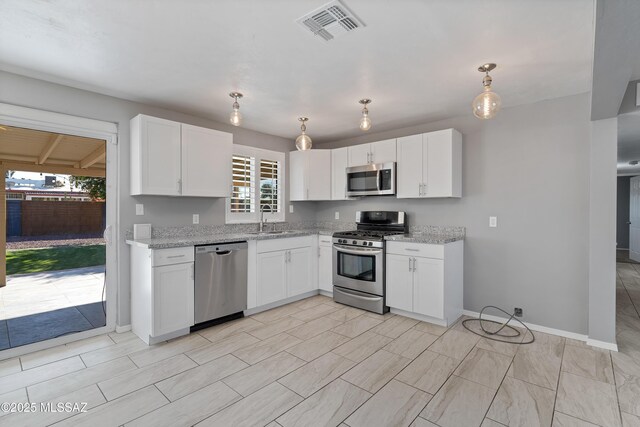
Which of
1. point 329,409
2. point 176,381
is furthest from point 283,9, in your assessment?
point 176,381

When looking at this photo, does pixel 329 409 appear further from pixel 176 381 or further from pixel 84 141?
pixel 84 141

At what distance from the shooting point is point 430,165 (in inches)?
148

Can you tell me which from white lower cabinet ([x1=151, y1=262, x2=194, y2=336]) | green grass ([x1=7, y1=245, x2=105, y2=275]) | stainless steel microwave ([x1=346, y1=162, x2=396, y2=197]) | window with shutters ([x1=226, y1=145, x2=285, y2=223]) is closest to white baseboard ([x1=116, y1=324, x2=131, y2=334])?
white lower cabinet ([x1=151, y1=262, x2=194, y2=336])

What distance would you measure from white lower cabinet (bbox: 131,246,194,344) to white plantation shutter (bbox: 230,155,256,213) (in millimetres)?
1298

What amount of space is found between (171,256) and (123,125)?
1.48 metres

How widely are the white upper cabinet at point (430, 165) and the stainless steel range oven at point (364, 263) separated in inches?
21.3

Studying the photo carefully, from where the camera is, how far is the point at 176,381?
7.57 feet

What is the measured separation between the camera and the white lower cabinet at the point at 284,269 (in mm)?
3789

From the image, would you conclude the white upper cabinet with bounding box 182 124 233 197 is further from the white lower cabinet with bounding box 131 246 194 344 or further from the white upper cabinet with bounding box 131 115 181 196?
the white lower cabinet with bounding box 131 246 194 344

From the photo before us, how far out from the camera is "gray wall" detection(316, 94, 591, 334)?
3.10 meters

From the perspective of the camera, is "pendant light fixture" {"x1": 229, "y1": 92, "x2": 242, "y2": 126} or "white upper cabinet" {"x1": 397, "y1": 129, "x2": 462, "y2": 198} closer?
"pendant light fixture" {"x1": 229, "y1": 92, "x2": 242, "y2": 126}

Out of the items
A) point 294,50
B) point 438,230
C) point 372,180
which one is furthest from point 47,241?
point 438,230

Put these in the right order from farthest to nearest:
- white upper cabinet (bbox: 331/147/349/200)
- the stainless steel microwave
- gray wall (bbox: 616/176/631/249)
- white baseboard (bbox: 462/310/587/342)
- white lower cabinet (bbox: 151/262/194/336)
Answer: gray wall (bbox: 616/176/631/249), white upper cabinet (bbox: 331/147/349/200), the stainless steel microwave, white baseboard (bbox: 462/310/587/342), white lower cabinet (bbox: 151/262/194/336)

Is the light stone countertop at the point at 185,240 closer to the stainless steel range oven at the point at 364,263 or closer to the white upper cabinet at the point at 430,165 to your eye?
the stainless steel range oven at the point at 364,263
